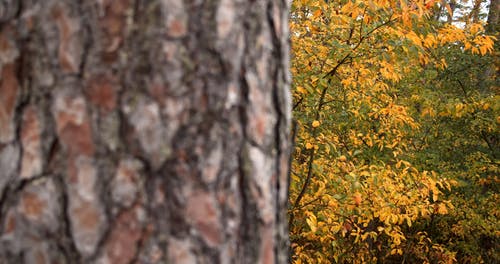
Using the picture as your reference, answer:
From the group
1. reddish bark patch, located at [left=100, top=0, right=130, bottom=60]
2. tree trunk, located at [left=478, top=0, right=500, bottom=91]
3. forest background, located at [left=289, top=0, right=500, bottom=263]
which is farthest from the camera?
tree trunk, located at [left=478, top=0, right=500, bottom=91]

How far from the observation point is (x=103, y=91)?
25.0 inches

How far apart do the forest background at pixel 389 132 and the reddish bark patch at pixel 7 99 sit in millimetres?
2673

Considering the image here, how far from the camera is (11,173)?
0.66m

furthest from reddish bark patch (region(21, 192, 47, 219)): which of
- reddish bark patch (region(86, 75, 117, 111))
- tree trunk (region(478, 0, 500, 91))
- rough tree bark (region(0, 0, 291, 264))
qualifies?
tree trunk (region(478, 0, 500, 91))

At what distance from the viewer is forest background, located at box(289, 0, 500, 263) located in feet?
13.7

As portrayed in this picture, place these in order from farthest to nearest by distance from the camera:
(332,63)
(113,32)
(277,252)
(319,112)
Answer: (319,112) < (332,63) < (277,252) < (113,32)

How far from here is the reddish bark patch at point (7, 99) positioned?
0.66 meters

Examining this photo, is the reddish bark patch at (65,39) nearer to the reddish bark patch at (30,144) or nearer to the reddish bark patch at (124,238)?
the reddish bark patch at (30,144)

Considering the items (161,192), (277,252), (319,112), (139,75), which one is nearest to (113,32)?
(139,75)

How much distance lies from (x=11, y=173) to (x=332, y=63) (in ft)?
12.1

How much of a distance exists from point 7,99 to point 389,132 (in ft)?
19.8

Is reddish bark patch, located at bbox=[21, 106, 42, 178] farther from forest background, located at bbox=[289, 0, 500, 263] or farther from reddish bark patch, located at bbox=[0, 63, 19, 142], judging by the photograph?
forest background, located at bbox=[289, 0, 500, 263]

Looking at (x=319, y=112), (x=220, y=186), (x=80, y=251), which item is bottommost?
(x=80, y=251)

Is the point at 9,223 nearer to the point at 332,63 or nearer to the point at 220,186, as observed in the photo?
the point at 220,186
